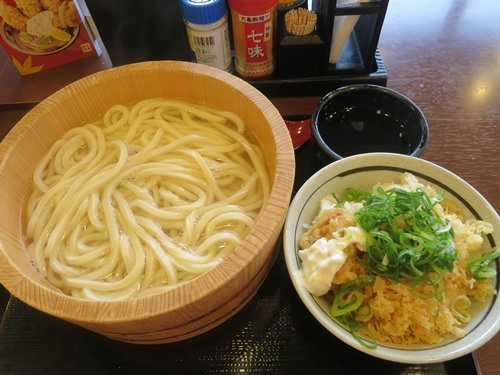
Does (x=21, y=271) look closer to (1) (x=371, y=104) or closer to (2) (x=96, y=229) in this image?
(2) (x=96, y=229)

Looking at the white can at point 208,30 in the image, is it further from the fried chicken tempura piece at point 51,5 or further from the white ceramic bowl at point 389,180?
the white ceramic bowl at point 389,180

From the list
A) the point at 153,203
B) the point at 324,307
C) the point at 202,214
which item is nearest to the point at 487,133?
the point at 324,307

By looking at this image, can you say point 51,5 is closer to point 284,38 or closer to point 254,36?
point 254,36

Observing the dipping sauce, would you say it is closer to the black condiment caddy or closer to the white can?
the black condiment caddy

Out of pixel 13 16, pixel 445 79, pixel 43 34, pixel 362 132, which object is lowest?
pixel 445 79

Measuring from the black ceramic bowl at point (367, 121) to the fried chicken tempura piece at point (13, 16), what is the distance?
138 cm

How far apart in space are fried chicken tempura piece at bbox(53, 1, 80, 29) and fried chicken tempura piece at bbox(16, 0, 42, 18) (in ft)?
0.26

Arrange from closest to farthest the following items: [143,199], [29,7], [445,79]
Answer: [143,199]
[29,7]
[445,79]

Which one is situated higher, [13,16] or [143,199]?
[13,16]

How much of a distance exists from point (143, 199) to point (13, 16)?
1125 millimetres

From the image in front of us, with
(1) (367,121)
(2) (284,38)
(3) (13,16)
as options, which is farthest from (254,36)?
(3) (13,16)

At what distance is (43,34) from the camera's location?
6.27ft

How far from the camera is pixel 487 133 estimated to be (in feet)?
5.87

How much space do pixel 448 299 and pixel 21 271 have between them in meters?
1.18
